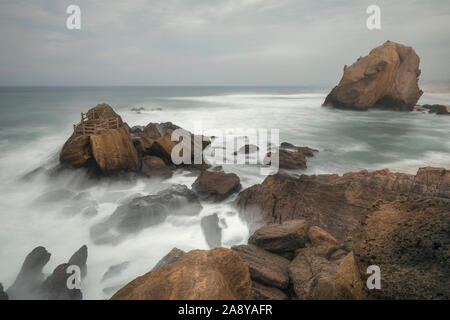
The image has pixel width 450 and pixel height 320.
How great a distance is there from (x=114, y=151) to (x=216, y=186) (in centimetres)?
533

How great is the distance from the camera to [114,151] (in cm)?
1125

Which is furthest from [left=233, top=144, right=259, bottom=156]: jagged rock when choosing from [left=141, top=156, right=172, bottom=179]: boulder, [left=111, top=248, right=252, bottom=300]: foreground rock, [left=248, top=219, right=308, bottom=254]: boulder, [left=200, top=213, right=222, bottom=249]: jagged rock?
[left=111, top=248, right=252, bottom=300]: foreground rock

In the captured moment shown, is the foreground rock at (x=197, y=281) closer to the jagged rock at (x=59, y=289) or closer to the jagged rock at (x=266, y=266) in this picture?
the jagged rock at (x=266, y=266)

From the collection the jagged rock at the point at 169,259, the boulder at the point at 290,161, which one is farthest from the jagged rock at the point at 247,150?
the jagged rock at the point at 169,259

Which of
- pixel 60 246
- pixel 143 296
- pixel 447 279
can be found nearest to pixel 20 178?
pixel 60 246

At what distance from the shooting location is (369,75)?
33.8 m

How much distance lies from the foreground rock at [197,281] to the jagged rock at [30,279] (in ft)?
14.0

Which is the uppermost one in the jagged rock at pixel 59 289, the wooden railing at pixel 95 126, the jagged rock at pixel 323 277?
the wooden railing at pixel 95 126

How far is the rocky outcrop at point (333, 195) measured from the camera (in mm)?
6504

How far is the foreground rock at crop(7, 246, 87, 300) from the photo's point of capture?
216 inches

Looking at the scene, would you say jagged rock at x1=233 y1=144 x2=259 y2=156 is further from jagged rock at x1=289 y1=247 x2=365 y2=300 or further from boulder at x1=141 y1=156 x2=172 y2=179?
jagged rock at x1=289 y1=247 x2=365 y2=300

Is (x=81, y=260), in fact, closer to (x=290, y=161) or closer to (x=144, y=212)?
(x=144, y=212)

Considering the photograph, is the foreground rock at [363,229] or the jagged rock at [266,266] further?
the jagged rock at [266,266]

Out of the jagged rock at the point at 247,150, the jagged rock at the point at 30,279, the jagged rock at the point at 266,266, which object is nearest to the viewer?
the jagged rock at the point at 266,266
